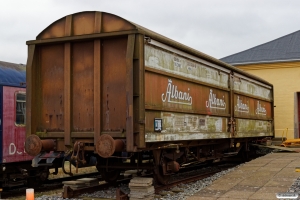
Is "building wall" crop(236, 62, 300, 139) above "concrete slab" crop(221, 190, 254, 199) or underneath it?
above

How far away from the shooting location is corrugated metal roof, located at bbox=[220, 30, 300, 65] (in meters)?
21.1

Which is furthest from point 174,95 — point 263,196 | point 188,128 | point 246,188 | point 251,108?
point 251,108

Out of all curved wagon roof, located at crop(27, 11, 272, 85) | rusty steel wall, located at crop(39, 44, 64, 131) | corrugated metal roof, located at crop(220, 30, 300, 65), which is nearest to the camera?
curved wagon roof, located at crop(27, 11, 272, 85)

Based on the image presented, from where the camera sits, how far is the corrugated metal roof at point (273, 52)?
21109mm

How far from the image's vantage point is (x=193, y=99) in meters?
9.81

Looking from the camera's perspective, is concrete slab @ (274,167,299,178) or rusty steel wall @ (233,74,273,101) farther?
rusty steel wall @ (233,74,273,101)

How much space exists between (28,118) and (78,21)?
2.21 meters

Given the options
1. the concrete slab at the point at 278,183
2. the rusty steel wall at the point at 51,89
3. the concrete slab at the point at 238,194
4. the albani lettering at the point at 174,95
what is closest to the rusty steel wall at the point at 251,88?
the albani lettering at the point at 174,95

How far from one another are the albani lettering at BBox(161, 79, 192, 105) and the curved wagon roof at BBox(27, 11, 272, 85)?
0.90 meters

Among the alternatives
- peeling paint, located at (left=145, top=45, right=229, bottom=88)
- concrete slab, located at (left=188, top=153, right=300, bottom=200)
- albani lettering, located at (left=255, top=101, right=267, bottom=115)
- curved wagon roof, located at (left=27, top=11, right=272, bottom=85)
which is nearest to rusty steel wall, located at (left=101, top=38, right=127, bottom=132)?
curved wagon roof, located at (left=27, top=11, right=272, bottom=85)

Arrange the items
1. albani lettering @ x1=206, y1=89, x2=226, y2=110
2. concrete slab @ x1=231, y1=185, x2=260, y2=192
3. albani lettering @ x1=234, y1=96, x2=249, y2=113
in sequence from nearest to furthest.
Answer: concrete slab @ x1=231, y1=185, x2=260, y2=192
albani lettering @ x1=206, y1=89, x2=226, y2=110
albani lettering @ x1=234, y1=96, x2=249, y2=113

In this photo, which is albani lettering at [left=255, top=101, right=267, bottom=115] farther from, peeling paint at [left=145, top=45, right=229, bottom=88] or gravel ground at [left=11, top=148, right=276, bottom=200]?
gravel ground at [left=11, top=148, right=276, bottom=200]

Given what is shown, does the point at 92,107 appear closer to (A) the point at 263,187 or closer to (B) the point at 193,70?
(B) the point at 193,70

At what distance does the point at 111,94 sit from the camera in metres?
8.12
